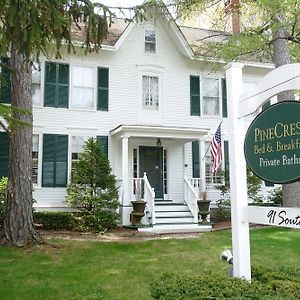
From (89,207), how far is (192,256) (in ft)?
18.3

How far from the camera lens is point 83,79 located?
48.9ft

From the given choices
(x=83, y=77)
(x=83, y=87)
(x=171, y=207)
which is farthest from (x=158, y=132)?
(x=83, y=77)

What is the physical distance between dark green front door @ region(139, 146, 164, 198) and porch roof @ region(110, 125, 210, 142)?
1.32 m

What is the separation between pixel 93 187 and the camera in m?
13.1

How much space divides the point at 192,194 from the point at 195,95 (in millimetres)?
4191

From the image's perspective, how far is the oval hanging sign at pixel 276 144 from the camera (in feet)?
11.2

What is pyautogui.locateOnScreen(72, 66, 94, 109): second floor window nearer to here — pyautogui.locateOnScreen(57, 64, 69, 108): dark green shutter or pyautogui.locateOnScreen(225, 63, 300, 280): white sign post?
pyautogui.locateOnScreen(57, 64, 69, 108): dark green shutter

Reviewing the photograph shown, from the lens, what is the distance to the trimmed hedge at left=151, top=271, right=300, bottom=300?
3.29m

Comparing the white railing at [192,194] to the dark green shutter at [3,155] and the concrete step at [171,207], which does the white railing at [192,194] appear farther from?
the dark green shutter at [3,155]

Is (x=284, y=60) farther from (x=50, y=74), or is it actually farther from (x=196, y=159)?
(x=50, y=74)

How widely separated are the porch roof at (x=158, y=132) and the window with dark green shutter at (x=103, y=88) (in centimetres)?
103

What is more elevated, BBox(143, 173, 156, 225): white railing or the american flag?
the american flag

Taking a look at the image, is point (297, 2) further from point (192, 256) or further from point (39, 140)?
point (39, 140)

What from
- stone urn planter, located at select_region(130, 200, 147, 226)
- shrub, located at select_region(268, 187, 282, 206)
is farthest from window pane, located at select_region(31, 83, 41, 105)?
shrub, located at select_region(268, 187, 282, 206)
